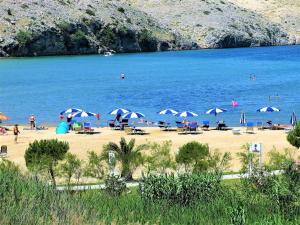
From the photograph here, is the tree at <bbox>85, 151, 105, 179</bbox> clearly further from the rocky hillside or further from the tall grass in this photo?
the rocky hillside

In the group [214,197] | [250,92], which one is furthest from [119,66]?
[214,197]

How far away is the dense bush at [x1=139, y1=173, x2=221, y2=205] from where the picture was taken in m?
14.6

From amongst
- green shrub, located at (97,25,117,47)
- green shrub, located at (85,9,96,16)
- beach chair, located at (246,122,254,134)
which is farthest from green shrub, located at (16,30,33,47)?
beach chair, located at (246,122,254,134)

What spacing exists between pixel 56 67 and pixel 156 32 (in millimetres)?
72667

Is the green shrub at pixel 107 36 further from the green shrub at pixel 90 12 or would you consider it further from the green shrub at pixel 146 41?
the green shrub at pixel 146 41

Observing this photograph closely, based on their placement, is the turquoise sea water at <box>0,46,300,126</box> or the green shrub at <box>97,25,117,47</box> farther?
the green shrub at <box>97,25,117,47</box>

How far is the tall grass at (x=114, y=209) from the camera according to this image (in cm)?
1078

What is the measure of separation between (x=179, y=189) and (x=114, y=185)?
131 inches

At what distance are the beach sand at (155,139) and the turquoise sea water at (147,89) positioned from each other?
1037cm

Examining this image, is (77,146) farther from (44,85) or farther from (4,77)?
→ (4,77)

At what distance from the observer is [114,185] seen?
1736 cm

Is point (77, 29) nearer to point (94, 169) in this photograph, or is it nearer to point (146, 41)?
point (146, 41)

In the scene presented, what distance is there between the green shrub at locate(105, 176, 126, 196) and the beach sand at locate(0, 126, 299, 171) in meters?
15.5

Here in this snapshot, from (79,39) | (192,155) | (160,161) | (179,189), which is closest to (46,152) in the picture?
(160,161)
